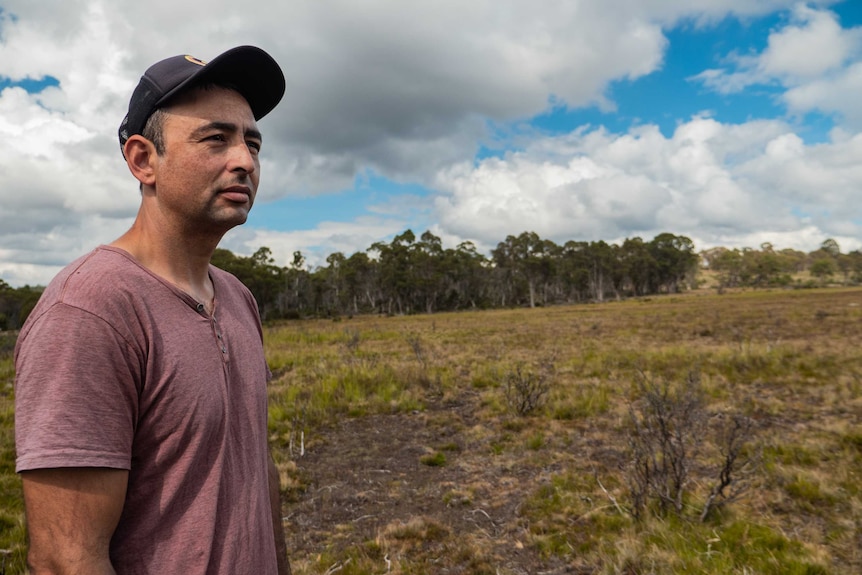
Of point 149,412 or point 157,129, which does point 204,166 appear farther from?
point 149,412

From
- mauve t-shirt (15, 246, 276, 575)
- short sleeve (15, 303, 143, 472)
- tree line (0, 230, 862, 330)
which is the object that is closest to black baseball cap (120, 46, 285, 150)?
mauve t-shirt (15, 246, 276, 575)

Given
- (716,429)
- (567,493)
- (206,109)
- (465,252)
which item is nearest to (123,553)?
(206,109)

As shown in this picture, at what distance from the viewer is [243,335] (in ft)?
4.27

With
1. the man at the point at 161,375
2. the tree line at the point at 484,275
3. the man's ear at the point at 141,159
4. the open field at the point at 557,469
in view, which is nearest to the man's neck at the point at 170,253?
the man at the point at 161,375

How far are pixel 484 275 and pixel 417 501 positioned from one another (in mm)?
66377

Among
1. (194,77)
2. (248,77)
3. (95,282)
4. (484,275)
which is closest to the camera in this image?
(95,282)

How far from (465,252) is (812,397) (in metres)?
60.6

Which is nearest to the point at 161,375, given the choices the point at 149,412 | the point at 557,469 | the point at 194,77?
the point at 149,412

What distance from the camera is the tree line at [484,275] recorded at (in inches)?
2334

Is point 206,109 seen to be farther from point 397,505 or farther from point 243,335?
point 397,505

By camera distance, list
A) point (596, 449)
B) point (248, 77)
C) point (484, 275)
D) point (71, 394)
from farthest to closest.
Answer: point (484, 275)
point (596, 449)
point (248, 77)
point (71, 394)

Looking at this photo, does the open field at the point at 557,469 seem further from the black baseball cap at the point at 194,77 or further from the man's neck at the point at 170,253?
the black baseball cap at the point at 194,77

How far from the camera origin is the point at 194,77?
104cm

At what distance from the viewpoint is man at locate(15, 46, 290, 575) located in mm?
771
